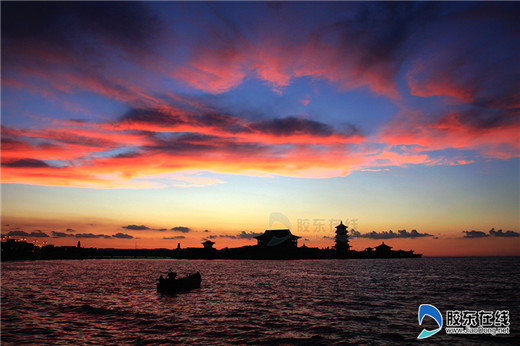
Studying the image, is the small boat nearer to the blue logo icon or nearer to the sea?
the sea

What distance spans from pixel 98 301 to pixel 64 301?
13.9 ft

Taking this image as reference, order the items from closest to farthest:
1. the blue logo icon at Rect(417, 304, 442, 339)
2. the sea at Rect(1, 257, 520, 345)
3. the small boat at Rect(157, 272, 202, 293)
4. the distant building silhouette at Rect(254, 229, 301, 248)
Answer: the sea at Rect(1, 257, 520, 345)
the blue logo icon at Rect(417, 304, 442, 339)
the small boat at Rect(157, 272, 202, 293)
the distant building silhouette at Rect(254, 229, 301, 248)

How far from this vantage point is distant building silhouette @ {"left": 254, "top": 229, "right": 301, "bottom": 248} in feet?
535

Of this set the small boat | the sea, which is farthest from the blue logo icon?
the small boat

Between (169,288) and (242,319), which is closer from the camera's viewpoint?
(242,319)

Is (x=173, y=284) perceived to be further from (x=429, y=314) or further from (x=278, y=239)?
(x=278, y=239)

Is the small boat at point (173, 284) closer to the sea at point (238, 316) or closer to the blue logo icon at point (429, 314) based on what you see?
the sea at point (238, 316)

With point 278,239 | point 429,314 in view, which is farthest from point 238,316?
point 278,239

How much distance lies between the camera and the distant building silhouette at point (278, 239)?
16300 cm

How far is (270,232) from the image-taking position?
169 meters

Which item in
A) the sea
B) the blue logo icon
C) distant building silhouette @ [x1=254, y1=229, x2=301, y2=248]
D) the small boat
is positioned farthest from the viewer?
distant building silhouette @ [x1=254, y1=229, x2=301, y2=248]

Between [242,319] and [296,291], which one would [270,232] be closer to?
[296,291]

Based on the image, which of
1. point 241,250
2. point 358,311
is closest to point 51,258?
point 241,250

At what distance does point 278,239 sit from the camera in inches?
6442
